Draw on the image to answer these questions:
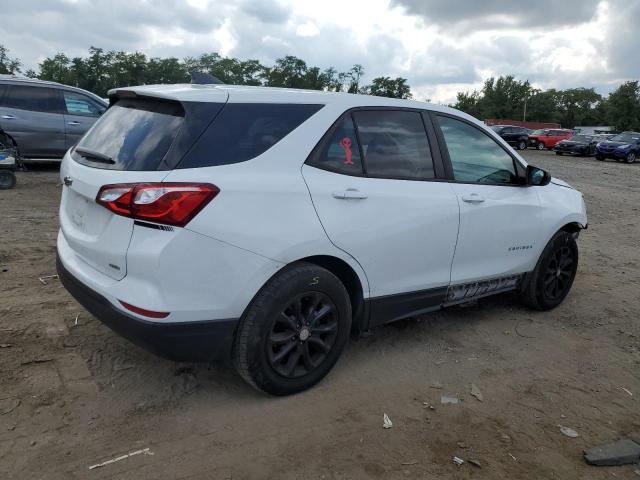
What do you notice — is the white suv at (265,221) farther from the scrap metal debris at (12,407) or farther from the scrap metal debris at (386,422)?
the scrap metal debris at (12,407)

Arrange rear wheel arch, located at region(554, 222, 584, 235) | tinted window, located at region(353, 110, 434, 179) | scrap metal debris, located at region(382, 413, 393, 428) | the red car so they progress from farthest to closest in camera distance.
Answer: the red car → rear wheel arch, located at region(554, 222, 584, 235) → tinted window, located at region(353, 110, 434, 179) → scrap metal debris, located at region(382, 413, 393, 428)

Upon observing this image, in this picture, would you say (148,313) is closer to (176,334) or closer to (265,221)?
(176,334)

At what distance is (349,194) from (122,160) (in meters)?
1.26

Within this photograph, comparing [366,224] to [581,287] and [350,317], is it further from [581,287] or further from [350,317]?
[581,287]

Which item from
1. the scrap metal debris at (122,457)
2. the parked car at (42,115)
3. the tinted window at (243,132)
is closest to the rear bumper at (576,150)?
the parked car at (42,115)

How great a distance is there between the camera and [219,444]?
2799 mm

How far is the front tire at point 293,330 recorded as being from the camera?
293 cm

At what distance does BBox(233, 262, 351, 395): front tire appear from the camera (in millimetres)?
2934

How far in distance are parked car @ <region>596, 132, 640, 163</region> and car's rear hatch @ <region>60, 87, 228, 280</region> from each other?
94.8ft

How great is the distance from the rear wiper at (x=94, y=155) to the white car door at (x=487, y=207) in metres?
2.23

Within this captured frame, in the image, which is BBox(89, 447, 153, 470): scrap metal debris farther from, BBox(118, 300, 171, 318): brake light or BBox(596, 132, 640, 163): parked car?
BBox(596, 132, 640, 163): parked car

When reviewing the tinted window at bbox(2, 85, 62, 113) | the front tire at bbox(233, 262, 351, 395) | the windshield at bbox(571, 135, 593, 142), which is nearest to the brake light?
the front tire at bbox(233, 262, 351, 395)

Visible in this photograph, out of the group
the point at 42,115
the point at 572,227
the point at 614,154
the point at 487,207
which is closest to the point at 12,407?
the point at 487,207

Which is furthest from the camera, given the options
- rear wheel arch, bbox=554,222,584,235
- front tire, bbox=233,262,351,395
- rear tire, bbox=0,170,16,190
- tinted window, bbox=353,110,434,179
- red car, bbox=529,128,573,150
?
red car, bbox=529,128,573,150
